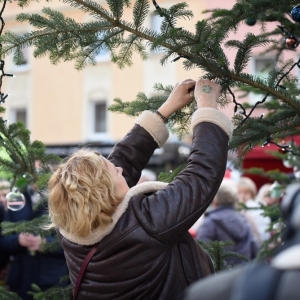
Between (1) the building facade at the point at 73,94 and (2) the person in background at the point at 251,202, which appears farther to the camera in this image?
(1) the building facade at the point at 73,94

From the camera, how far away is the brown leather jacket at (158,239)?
220cm

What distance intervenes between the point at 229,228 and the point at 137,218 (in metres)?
3.42

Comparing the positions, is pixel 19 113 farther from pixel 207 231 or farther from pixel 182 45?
pixel 182 45

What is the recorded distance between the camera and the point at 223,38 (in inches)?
103

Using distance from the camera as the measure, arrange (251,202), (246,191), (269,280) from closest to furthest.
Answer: (269,280) → (251,202) → (246,191)

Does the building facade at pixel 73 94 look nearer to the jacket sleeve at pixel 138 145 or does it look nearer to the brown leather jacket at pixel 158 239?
the jacket sleeve at pixel 138 145

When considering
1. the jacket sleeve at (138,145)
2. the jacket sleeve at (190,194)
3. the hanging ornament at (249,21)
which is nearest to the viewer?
the jacket sleeve at (190,194)

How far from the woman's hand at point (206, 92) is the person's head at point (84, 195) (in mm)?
449

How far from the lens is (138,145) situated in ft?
9.07

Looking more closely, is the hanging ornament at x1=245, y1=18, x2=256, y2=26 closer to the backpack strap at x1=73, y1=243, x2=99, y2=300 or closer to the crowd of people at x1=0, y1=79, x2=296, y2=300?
Result: the crowd of people at x1=0, y1=79, x2=296, y2=300

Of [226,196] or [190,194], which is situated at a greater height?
[226,196]

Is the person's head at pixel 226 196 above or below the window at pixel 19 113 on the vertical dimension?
below

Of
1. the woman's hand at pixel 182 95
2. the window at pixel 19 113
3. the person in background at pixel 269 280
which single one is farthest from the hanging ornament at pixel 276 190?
the window at pixel 19 113

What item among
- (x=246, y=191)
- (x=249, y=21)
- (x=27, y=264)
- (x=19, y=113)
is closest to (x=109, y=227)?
(x=249, y=21)
